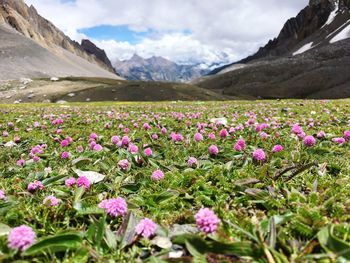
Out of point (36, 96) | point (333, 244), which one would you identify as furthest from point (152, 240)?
point (36, 96)

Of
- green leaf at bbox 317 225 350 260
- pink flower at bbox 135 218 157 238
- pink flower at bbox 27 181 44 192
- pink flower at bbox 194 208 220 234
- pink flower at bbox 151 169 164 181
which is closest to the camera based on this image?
green leaf at bbox 317 225 350 260

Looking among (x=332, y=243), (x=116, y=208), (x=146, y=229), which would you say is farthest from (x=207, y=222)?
(x=116, y=208)

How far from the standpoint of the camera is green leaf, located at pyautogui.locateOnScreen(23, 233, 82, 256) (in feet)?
8.77

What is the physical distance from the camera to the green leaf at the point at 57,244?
267 cm

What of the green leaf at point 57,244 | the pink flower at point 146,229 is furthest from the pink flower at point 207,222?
the green leaf at point 57,244

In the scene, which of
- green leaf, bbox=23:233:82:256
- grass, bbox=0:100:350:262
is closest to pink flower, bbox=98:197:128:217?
grass, bbox=0:100:350:262

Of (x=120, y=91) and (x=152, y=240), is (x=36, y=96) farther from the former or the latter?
(x=152, y=240)

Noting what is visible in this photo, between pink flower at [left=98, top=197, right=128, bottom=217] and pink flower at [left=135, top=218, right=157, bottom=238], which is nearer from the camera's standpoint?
pink flower at [left=135, top=218, right=157, bottom=238]

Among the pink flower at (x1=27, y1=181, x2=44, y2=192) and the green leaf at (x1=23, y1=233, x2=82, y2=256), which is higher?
the green leaf at (x1=23, y1=233, x2=82, y2=256)

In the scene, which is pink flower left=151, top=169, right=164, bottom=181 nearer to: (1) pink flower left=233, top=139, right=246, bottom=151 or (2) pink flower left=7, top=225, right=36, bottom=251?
(1) pink flower left=233, top=139, right=246, bottom=151

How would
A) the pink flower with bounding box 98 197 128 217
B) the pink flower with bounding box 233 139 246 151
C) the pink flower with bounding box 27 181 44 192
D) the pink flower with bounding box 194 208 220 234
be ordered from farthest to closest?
the pink flower with bounding box 233 139 246 151, the pink flower with bounding box 27 181 44 192, the pink flower with bounding box 98 197 128 217, the pink flower with bounding box 194 208 220 234

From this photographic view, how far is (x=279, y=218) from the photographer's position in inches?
125

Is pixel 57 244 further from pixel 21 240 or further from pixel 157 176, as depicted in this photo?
pixel 157 176

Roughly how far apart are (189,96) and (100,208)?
254 ft
